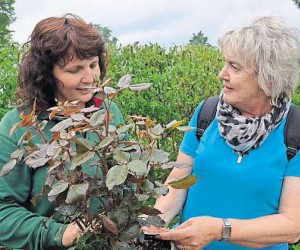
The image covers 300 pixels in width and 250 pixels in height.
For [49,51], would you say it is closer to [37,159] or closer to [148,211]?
[37,159]

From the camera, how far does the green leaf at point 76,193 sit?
1.89 meters

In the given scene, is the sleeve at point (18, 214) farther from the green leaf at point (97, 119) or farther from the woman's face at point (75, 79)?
the green leaf at point (97, 119)

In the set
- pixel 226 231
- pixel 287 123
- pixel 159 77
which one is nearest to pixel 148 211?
pixel 226 231

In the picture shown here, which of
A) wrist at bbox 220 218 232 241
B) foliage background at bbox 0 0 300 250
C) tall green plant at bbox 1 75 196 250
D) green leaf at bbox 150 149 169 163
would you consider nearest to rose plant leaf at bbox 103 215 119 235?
tall green plant at bbox 1 75 196 250

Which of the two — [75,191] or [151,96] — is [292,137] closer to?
[75,191]

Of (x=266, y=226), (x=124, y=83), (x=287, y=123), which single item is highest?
(x=124, y=83)

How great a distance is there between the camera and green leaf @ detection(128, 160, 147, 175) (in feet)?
6.04

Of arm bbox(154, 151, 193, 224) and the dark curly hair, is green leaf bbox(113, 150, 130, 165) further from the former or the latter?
arm bbox(154, 151, 193, 224)

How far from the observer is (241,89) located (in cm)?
252

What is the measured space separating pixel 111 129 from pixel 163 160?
18 centimetres

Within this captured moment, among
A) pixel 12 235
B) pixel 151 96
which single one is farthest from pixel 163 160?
pixel 151 96

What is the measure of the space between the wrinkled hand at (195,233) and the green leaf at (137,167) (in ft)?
1.46

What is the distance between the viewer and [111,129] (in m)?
1.96

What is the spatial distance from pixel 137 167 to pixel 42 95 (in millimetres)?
802
